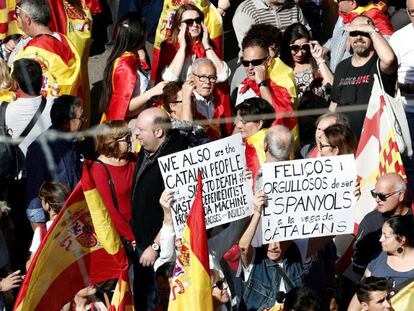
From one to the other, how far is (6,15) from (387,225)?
442cm

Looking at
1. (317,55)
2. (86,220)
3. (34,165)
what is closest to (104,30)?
(317,55)

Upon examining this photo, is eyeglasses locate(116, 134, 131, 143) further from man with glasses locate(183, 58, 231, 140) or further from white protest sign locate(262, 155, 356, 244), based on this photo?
white protest sign locate(262, 155, 356, 244)

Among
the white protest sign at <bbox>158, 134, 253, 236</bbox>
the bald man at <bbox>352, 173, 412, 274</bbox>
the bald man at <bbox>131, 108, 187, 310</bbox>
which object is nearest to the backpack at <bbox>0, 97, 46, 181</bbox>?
the bald man at <bbox>131, 108, 187, 310</bbox>

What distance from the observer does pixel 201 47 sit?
41.7 ft

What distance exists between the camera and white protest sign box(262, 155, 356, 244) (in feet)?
34.7

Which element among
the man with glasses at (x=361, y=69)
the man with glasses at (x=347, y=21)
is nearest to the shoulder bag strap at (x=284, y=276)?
the man with glasses at (x=361, y=69)

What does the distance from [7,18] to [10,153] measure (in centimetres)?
238

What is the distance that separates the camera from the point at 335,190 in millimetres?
10656

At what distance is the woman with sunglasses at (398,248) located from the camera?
1033 centimetres

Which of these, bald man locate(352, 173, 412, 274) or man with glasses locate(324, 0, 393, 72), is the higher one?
man with glasses locate(324, 0, 393, 72)

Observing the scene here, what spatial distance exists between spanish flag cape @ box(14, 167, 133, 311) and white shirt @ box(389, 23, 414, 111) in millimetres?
3058

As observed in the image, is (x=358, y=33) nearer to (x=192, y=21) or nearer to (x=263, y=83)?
A: (x=263, y=83)

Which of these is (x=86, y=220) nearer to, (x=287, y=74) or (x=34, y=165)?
(x=34, y=165)

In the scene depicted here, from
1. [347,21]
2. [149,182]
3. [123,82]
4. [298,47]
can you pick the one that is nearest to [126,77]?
[123,82]
